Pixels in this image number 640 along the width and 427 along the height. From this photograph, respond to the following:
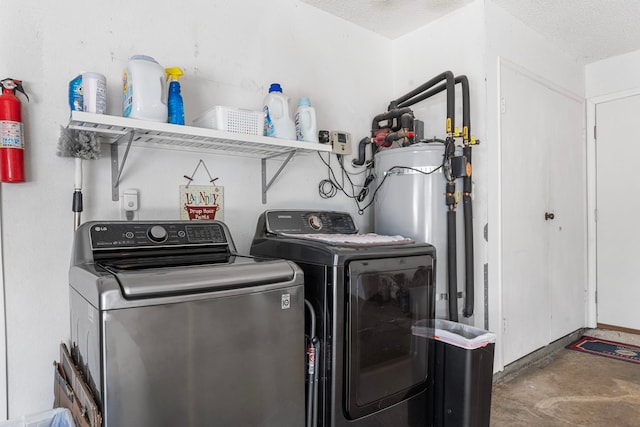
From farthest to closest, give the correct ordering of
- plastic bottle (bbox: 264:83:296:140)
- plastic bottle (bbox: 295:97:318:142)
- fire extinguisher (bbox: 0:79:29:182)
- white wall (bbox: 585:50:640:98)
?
white wall (bbox: 585:50:640:98) → plastic bottle (bbox: 295:97:318:142) → plastic bottle (bbox: 264:83:296:140) → fire extinguisher (bbox: 0:79:29:182)

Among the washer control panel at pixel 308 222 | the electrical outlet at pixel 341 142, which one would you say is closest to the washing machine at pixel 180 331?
the washer control panel at pixel 308 222

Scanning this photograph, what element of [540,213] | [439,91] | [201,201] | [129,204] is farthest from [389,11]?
[129,204]

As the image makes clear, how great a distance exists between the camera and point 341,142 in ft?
8.84

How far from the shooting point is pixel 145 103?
163 cm

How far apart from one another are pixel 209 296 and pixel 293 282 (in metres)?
0.34

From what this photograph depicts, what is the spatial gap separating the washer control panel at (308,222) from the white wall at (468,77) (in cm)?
75

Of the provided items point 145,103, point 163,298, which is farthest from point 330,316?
point 145,103

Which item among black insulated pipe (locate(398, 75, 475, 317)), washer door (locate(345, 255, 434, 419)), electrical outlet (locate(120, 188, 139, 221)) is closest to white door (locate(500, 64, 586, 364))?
black insulated pipe (locate(398, 75, 475, 317))

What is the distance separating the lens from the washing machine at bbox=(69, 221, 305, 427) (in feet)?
3.76

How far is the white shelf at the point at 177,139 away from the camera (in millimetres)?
1538

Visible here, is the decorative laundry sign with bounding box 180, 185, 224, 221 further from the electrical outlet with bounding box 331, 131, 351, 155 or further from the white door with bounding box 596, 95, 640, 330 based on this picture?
the white door with bounding box 596, 95, 640, 330

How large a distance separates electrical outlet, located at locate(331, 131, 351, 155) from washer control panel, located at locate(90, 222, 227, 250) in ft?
3.69

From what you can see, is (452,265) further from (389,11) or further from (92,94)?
(92,94)

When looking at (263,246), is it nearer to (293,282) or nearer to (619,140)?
(293,282)
